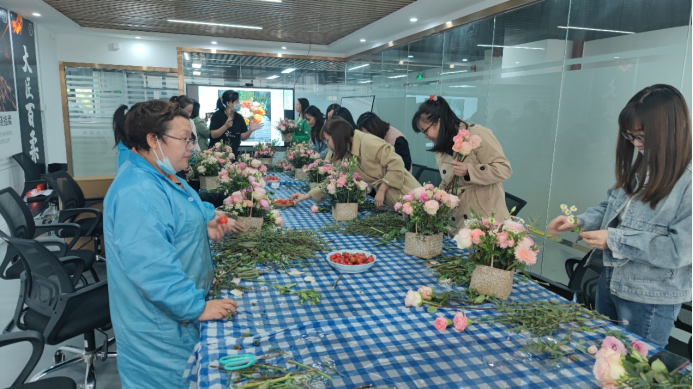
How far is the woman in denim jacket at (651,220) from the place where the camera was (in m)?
1.50

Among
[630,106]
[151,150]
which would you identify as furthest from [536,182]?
[151,150]

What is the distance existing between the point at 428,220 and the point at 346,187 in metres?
0.80

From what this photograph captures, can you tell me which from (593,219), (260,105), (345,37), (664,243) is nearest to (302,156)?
(593,219)

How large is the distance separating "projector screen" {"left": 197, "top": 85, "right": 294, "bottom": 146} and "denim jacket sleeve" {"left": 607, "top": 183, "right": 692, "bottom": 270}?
7.40 metres

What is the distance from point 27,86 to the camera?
6.07m

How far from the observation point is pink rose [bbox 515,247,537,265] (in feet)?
4.74

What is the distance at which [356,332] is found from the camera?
133 cm

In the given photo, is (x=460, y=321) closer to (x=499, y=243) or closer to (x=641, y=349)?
(x=499, y=243)

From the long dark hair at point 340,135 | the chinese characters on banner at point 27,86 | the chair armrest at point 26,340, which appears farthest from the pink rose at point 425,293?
the chinese characters on banner at point 27,86

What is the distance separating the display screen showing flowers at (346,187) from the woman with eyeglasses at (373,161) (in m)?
0.31

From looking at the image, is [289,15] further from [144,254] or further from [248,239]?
[144,254]

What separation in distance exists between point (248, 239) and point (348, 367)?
3.96 feet

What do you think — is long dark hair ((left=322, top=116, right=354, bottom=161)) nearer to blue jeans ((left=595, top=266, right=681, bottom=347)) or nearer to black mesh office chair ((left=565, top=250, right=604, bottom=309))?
black mesh office chair ((left=565, top=250, right=604, bottom=309))

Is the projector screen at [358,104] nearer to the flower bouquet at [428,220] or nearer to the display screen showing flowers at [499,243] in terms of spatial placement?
the flower bouquet at [428,220]
